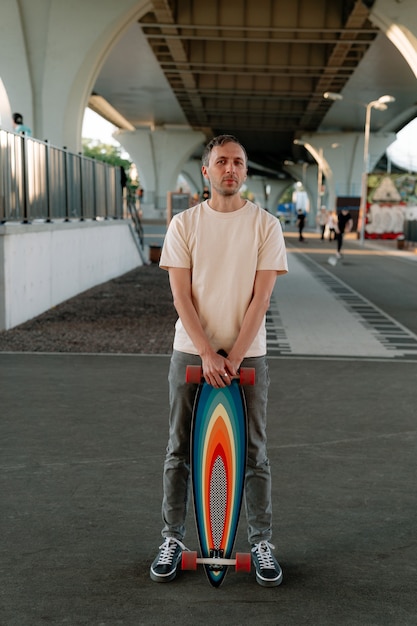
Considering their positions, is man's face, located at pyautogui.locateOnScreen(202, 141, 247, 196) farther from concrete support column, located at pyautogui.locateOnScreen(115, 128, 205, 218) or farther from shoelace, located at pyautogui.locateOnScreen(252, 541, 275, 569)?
concrete support column, located at pyautogui.locateOnScreen(115, 128, 205, 218)

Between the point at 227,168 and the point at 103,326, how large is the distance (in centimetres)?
976

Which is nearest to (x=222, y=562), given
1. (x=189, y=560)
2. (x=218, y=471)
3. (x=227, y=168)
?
(x=189, y=560)

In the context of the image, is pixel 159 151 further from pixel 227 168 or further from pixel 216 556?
pixel 216 556

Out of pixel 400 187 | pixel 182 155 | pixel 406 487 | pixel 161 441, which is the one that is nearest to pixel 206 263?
pixel 406 487

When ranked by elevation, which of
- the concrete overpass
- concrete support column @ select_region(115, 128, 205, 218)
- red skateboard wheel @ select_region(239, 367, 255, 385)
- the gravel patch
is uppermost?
the concrete overpass

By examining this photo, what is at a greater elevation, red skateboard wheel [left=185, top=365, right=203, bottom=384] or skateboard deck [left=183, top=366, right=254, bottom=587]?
red skateboard wheel [left=185, top=365, right=203, bottom=384]

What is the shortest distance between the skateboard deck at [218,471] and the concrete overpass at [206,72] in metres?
22.8

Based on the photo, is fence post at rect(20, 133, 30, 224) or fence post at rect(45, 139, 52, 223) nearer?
fence post at rect(20, 133, 30, 224)

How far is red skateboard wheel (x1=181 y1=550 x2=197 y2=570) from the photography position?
4121mm

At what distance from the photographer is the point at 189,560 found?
412 cm

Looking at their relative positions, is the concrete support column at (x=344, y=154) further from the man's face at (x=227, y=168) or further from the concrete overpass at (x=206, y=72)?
the man's face at (x=227, y=168)

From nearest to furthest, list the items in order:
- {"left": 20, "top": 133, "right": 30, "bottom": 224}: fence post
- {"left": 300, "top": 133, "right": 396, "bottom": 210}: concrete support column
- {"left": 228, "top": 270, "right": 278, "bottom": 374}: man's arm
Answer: {"left": 228, "top": 270, "right": 278, "bottom": 374}: man's arm < {"left": 20, "top": 133, "right": 30, "bottom": 224}: fence post < {"left": 300, "top": 133, "right": 396, "bottom": 210}: concrete support column

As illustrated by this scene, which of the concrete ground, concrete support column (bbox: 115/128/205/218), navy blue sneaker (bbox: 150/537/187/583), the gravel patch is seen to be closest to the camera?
the concrete ground

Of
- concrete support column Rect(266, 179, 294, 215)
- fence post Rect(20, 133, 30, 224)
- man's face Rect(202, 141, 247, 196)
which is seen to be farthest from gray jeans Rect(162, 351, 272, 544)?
concrete support column Rect(266, 179, 294, 215)
